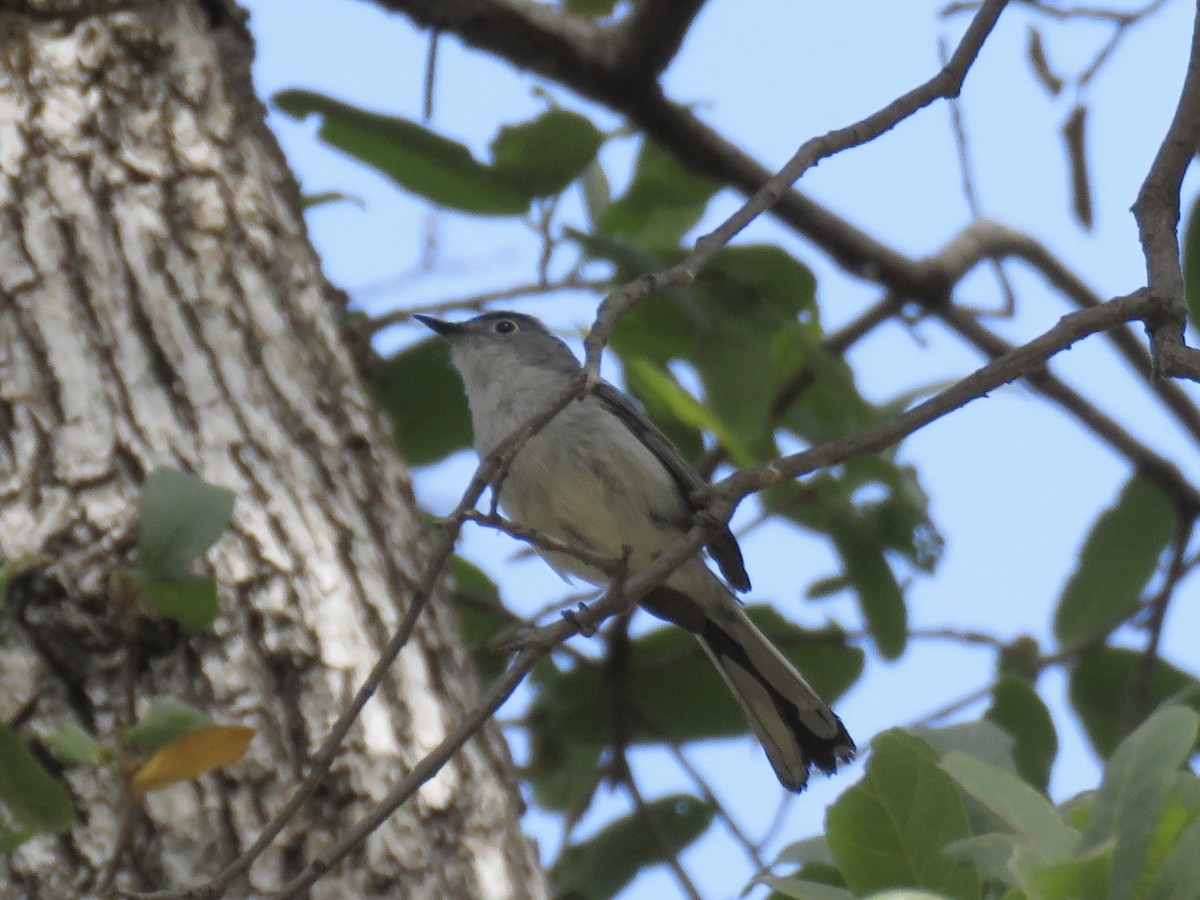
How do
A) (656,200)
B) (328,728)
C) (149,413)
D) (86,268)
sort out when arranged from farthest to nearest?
(656,200) → (86,268) → (149,413) → (328,728)

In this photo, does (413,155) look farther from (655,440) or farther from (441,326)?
(655,440)

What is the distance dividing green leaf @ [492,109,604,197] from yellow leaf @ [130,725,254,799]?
2.23m

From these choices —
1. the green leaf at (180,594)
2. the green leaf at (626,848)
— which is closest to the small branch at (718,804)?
the green leaf at (626,848)

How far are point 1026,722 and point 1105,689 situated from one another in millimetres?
821

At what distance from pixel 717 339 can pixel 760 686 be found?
906mm

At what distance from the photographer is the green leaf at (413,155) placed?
3.68m

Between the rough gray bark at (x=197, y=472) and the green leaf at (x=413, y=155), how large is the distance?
0.53ft

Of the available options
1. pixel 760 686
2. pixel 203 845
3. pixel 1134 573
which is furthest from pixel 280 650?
pixel 1134 573

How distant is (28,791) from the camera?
1.79 meters

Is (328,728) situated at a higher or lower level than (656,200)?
lower

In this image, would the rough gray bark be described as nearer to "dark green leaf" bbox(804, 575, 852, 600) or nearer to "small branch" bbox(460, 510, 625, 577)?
"small branch" bbox(460, 510, 625, 577)

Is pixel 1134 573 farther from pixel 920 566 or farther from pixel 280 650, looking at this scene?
pixel 280 650

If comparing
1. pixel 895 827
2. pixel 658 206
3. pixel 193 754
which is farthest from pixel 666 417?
pixel 895 827

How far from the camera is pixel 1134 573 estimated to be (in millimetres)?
4344
